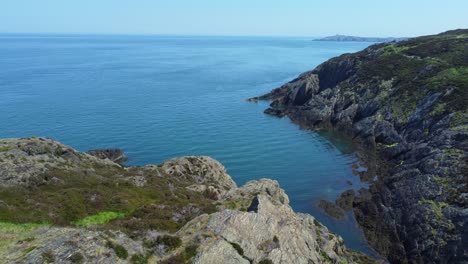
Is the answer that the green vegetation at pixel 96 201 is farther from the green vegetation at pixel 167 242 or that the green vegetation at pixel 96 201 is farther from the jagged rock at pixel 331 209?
the jagged rock at pixel 331 209

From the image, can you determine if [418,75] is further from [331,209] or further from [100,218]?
[100,218]

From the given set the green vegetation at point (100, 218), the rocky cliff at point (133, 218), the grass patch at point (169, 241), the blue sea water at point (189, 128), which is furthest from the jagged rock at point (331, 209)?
the grass patch at point (169, 241)

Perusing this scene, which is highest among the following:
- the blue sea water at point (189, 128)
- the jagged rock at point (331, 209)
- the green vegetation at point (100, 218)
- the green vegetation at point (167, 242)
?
the green vegetation at point (167, 242)

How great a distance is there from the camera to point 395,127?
3118 inches

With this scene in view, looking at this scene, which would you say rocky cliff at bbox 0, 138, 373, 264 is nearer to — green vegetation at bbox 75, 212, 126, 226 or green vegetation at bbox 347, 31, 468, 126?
green vegetation at bbox 75, 212, 126, 226

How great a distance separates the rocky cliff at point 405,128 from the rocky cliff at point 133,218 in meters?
8.67

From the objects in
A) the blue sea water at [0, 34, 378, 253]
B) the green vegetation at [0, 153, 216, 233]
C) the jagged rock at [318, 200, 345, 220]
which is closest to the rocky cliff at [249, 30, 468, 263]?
the jagged rock at [318, 200, 345, 220]

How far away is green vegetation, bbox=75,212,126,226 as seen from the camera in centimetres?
2864

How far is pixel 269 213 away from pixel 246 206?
→ 4.33m

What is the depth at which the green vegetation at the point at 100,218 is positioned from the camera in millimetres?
28641

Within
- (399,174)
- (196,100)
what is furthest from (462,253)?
(196,100)

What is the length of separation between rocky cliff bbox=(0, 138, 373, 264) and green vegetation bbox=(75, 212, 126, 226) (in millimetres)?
78

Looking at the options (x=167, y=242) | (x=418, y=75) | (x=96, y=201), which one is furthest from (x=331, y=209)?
(x=418, y=75)

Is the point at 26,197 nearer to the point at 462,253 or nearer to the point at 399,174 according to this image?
the point at 462,253
